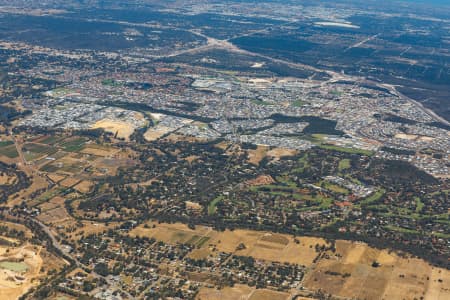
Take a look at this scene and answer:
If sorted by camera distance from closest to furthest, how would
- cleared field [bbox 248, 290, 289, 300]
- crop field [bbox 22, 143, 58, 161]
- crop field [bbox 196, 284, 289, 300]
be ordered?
crop field [bbox 196, 284, 289, 300], cleared field [bbox 248, 290, 289, 300], crop field [bbox 22, 143, 58, 161]

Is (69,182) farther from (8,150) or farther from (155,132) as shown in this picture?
(155,132)

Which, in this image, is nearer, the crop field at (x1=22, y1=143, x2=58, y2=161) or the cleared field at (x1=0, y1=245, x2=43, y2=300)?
the cleared field at (x1=0, y1=245, x2=43, y2=300)

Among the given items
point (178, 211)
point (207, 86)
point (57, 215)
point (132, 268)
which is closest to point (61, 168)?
point (57, 215)

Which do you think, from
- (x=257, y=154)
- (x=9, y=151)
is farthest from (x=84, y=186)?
(x=257, y=154)

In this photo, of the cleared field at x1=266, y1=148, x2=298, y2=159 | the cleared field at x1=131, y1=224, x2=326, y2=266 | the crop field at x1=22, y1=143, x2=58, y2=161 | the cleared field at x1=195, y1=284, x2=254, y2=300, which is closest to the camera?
the cleared field at x1=195, y1=284, x2=254, y2=300

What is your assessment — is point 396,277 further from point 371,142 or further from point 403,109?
point 403,109

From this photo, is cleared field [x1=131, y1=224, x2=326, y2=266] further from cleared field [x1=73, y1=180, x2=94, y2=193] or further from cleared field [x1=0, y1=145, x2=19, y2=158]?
cleared field [x1=0, y1=145, x2=19, y2=158]

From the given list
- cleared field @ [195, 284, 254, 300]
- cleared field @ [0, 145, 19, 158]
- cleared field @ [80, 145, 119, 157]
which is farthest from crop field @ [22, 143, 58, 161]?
cleared field @ [195, 284, 254, 300]

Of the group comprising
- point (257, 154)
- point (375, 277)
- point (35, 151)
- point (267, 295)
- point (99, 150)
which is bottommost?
point (35, 151)
